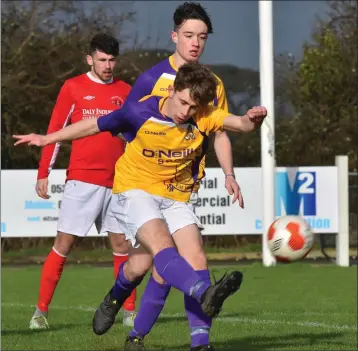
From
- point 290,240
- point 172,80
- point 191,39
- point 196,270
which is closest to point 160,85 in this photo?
point 172,80

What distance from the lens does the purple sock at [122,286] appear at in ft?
25.2

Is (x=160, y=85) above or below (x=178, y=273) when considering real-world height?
above

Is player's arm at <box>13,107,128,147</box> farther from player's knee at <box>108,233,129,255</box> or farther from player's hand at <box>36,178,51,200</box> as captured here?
player's knee at <box>108,233,129,255</box>

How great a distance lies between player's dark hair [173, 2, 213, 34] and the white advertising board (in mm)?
10740

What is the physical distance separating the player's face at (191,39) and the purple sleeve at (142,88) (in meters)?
0.27

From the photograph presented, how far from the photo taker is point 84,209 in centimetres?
936

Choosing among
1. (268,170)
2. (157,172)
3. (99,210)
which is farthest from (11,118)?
(157,172)

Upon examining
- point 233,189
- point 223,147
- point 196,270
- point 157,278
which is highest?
point 223,147

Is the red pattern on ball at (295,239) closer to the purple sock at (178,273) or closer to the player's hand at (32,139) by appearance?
the purple sock at (178,273)

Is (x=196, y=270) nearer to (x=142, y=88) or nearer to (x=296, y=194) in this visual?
(x=142, y=88)

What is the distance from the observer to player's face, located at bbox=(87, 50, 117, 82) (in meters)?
9.26

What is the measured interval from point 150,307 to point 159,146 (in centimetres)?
111

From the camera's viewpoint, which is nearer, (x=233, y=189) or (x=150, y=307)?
(x=233, y=189)

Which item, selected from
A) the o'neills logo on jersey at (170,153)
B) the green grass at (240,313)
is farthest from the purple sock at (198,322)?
the green grass at (240,313)
